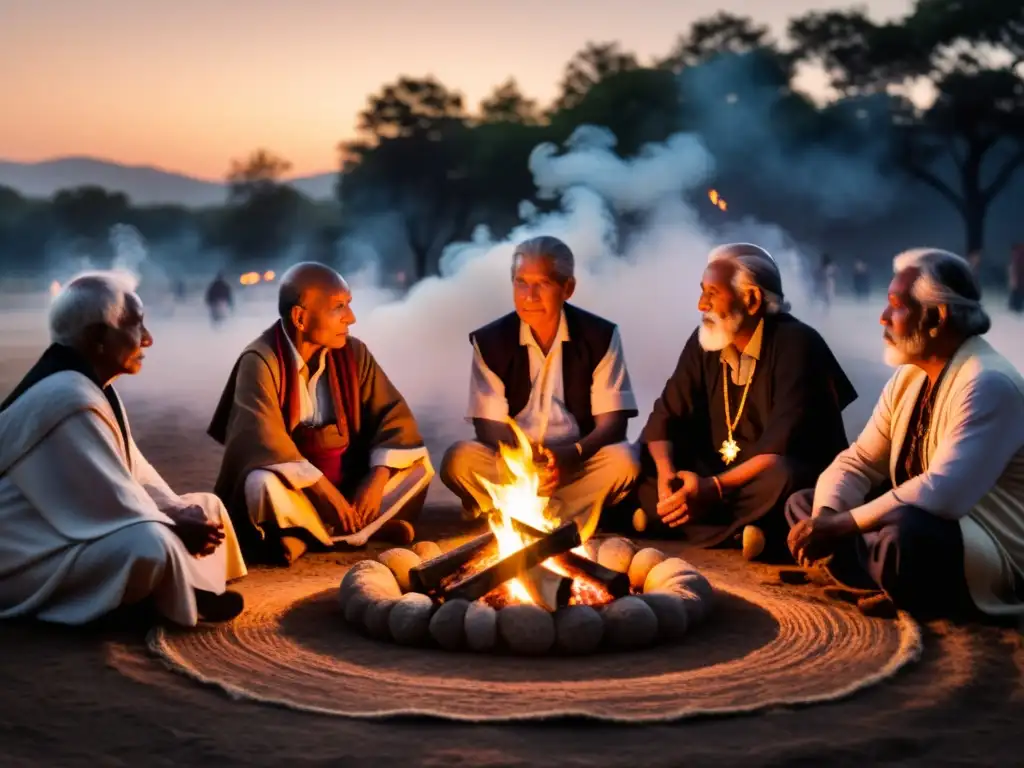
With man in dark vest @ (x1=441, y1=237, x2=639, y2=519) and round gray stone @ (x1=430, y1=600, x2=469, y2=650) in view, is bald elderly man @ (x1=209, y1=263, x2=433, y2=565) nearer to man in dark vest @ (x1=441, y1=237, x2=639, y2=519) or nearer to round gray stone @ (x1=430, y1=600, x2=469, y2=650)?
man in dark vest @ (x1=441, y1=237, x2=639, y2=519)

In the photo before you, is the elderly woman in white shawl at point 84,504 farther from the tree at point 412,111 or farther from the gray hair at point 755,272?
the tree at point 412,111

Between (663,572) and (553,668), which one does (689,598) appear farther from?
(553,668)

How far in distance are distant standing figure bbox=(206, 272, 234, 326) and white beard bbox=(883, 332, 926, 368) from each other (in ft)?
85.0

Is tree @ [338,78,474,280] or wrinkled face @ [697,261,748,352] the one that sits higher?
tree @ [338,78,474,280]

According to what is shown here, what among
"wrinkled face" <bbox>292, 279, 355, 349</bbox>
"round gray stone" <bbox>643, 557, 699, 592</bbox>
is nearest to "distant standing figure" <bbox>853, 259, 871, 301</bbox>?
"wrinkled face" <bbox>292, 279, 355, 349</bbox>

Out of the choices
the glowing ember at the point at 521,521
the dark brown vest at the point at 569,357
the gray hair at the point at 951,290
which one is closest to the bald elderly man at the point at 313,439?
the dark brown vest at the point at 569,357

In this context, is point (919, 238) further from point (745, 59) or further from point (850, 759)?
point (850, 759)

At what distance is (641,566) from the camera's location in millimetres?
6414

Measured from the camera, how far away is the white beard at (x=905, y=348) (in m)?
6.25

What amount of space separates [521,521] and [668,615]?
2.67 ft

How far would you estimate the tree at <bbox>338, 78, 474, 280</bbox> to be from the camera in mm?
30500

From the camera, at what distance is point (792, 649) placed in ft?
18.3

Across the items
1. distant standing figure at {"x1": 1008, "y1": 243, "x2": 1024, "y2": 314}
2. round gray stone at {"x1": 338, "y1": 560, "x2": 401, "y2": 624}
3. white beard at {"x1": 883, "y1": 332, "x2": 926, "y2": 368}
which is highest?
distant standing figure at {"x1": 1008, "y1": 243, "x2": 1024, "y2": 314}

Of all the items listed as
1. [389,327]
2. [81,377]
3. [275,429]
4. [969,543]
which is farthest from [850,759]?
[389,327]
